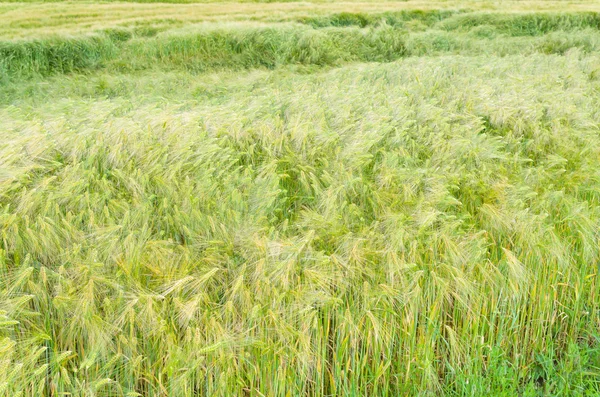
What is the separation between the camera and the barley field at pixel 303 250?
1967mm

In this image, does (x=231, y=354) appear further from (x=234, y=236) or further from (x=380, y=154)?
(x=380, y=154)

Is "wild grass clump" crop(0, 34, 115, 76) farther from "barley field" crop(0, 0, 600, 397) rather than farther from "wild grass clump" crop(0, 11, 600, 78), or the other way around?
"barley field" crop(0, 0, 600, 397)

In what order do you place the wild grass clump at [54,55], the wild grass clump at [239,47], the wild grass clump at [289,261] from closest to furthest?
the wild grass clump at [289,261] < the wild grass clump at [54,55] < the wild grass clump at [239,47]

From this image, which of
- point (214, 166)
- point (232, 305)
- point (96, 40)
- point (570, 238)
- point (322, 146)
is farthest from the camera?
point (96, 40)

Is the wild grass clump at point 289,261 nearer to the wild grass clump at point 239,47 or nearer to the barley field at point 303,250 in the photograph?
the barley field at point 303,250

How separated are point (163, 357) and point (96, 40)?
9.54 metres

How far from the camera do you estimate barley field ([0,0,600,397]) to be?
77.4 inches

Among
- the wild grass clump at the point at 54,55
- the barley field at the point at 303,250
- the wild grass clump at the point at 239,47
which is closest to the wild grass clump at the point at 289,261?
the barley field at the point at 303,250

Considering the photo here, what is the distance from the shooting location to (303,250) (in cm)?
238

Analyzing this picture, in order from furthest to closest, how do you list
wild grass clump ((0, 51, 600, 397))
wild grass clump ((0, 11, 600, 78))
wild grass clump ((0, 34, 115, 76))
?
wild grass clump ((0, 11, 600, 78)) → wild grass clump ((0, 34, 115, 76)) → wild grass clump ((0, 51, 600, 397))

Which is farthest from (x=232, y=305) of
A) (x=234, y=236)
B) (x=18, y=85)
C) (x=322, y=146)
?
(x=18, y=85)

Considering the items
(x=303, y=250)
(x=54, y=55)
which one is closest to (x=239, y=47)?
(x=54, y=55)

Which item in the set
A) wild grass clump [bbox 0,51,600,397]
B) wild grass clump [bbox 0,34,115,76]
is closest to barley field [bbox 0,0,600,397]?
wild grass clump [bbox 0,51,600,397]

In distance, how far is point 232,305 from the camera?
203 centimetres
